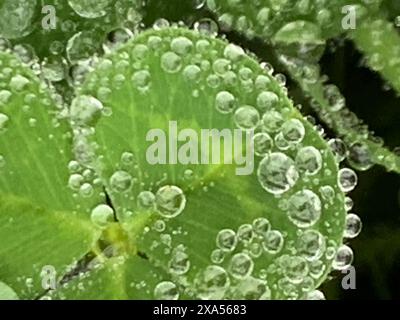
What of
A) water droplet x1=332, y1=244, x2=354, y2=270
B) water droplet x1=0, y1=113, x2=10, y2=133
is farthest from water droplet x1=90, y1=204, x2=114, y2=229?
water droplet x1=332, y1=244, x2=354, y2=270

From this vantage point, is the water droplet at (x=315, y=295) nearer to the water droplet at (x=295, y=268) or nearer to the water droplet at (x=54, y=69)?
the water droplet at (x=295, y=268)

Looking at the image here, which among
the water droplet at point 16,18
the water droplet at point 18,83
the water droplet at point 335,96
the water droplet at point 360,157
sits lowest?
the water droplet at point 360,157

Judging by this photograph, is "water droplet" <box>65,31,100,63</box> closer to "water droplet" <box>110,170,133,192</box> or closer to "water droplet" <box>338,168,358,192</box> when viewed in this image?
"water droplet" <box>110,170,133,192</box>

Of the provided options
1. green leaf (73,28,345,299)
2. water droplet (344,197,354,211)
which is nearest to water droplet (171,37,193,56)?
green leaf (73,28,345,299)

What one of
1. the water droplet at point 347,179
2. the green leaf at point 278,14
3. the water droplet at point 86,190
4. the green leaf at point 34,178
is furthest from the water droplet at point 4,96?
the water droplet at point 347,179

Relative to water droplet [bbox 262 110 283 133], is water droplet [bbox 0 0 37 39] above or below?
above

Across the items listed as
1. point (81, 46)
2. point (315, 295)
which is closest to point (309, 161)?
point (315, 295)

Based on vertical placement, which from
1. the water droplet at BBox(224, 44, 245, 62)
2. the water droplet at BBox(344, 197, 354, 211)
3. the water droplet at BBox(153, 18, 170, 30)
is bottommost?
the water droplet at BBox(344, 197, 354, 211)
